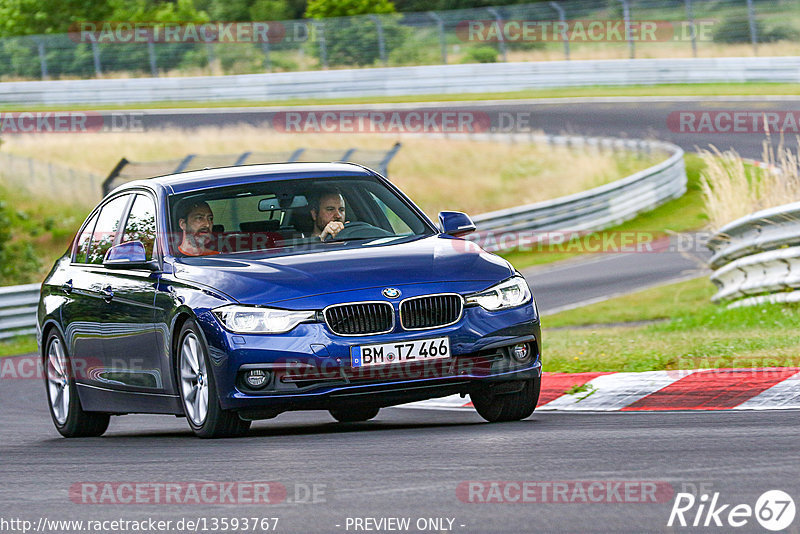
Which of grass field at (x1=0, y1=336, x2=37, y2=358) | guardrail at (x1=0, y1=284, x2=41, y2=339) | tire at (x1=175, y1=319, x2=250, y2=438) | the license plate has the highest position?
the license plate

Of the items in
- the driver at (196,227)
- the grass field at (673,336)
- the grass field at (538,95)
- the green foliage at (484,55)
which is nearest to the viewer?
the driver at (196,227)

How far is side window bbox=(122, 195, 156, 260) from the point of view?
29.7 ft

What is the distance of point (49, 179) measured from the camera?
32188 millimetres

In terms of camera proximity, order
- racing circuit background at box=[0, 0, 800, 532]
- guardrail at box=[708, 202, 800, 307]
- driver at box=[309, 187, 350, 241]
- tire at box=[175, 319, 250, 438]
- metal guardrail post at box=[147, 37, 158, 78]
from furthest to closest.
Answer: metal guardrail post at box=[147, 37, 158, 78]
guardrail at box=[708, 202, 800, 307]
driver at box=[309, 187, 350, 241]
tire at box=[175, 319, 250, 438]
racing circuit background at box=[0, 0, 800, 532]

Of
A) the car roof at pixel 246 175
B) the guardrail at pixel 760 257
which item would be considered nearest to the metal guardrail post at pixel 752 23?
the guardrail at pixel 760 257

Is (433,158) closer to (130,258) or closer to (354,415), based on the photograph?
(354,415)

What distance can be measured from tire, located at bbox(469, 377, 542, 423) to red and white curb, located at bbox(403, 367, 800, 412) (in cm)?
61

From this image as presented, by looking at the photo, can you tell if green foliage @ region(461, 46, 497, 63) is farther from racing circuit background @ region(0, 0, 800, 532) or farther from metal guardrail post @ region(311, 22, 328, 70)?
metal guardrail post @ region(311, 22, 328, 70)

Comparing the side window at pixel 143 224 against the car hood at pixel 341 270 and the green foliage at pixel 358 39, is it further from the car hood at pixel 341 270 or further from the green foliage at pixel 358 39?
the green foliage at pixel 358 39

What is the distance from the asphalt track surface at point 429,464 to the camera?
5242mm

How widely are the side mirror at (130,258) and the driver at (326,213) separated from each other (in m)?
1.01

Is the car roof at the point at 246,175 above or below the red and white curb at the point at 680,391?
above

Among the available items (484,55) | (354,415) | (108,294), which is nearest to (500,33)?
(484,55)

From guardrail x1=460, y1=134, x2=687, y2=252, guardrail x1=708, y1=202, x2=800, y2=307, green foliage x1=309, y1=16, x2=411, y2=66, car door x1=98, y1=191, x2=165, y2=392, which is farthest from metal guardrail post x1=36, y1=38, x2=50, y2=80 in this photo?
car door x1=98, y1=191, x2=165, y2=392
